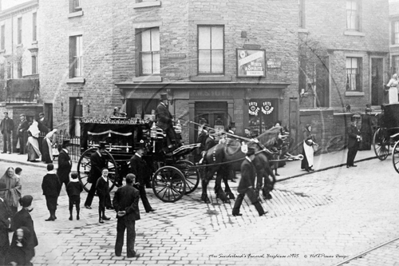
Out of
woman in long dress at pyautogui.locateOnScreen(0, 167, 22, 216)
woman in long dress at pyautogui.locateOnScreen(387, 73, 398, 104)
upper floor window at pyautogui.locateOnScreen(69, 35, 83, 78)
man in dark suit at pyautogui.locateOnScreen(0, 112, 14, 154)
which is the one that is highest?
upper floor window at pyautogui.locateOnScreen(69, 35, 83, 78)

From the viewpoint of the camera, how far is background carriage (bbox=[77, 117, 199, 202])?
12.3 metres

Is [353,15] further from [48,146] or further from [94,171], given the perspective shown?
[48,146]

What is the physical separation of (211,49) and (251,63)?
121 cm

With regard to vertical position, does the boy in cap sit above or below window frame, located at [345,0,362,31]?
below

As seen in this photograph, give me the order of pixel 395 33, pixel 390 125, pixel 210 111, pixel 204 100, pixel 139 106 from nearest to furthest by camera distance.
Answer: pixel 204 100, pixel 139 106, pixel 210 111, pixel 390 125, pixel 395 33

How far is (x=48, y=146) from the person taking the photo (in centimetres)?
1146

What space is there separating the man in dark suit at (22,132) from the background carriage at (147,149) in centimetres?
145

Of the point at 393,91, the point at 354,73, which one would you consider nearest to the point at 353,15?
the point at 393,91

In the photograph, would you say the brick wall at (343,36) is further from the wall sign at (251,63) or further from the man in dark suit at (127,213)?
the man in dark suit at (127,213)

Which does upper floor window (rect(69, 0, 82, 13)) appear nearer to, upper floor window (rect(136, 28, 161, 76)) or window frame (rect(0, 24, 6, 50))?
window frame (rect(0, 24, 6, 50))

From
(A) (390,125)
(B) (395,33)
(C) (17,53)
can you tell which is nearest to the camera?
(C) (17,53)

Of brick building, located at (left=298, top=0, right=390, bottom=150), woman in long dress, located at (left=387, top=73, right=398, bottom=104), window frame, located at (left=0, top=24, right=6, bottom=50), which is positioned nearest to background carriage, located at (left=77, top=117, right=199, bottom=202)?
window frame, located at (left=0, top=24, right=6, bottom=50)

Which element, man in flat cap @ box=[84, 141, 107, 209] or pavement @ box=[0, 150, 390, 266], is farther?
man in flat cap @ box=[84, 141, 107, 209]

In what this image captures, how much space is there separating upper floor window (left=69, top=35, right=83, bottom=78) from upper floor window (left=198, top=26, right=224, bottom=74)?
427 cm
